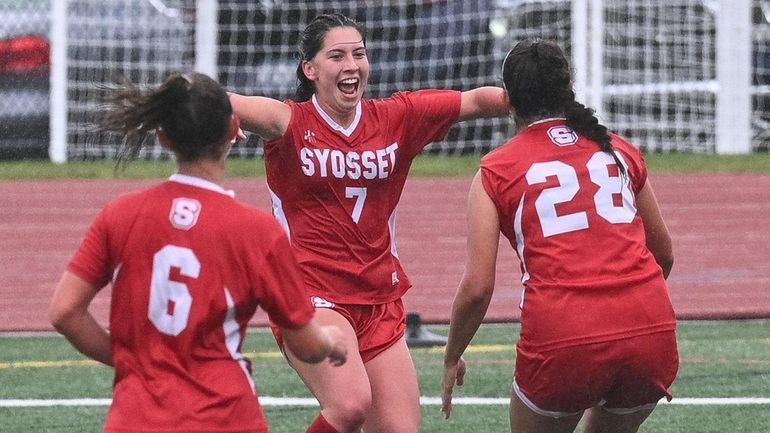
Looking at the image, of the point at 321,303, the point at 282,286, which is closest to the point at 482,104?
the point at 321,303

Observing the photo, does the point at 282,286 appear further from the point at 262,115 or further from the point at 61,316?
the point at 262,115

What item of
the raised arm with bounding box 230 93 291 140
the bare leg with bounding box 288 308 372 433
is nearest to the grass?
the raised arm with bounding box 230 93 291 140

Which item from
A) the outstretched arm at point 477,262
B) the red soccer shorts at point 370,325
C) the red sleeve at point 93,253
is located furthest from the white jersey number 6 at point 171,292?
the red soccer shorts at point 370,325

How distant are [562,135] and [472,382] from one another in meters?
3.22

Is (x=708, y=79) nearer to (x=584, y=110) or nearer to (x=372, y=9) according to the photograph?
(x=372, y=9)

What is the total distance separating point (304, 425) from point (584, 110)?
2548 mm

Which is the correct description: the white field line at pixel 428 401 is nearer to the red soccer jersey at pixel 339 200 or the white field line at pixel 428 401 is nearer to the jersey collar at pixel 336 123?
the red soccer jersey at pixel 339 200

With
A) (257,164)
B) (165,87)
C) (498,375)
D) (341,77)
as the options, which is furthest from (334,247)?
(257,164)

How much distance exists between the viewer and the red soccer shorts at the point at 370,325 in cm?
505

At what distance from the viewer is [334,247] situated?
200 inches

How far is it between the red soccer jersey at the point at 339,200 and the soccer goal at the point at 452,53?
34.9 ft

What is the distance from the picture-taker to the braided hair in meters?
4.34

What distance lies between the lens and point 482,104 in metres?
5.35

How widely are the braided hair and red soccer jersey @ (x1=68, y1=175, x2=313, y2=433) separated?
1.13 metres
